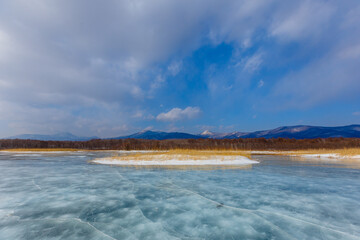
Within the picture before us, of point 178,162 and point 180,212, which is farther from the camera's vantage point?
point 178,162

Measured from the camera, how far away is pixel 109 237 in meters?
3.64

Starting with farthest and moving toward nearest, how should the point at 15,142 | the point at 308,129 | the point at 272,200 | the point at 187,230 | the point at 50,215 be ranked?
1. the point at 308,129
2. the point at 15,142
3. the point at 272,200
4. the point at 50,215
5. the point at 187,230

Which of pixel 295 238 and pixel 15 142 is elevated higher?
pixel 15 142

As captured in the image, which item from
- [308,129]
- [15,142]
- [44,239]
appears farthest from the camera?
[308,129]

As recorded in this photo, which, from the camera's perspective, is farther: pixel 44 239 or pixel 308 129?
pixel 308 129

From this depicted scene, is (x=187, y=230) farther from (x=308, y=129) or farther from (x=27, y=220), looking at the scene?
(x=308, y=129)

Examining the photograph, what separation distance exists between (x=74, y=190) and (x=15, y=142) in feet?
282

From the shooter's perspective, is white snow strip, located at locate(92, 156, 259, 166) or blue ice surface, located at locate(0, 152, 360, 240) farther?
white snow strip, located at locate(92, 156, 259, 166)

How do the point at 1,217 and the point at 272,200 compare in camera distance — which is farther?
the point at 272,200

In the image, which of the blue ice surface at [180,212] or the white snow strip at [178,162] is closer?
the blue ice surface at [180,212]

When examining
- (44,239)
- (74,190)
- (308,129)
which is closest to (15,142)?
(74,190)

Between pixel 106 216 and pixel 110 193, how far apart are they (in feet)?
8.32

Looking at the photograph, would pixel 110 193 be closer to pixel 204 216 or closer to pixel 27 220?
pixel 27 220

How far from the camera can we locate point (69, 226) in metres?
4.19
